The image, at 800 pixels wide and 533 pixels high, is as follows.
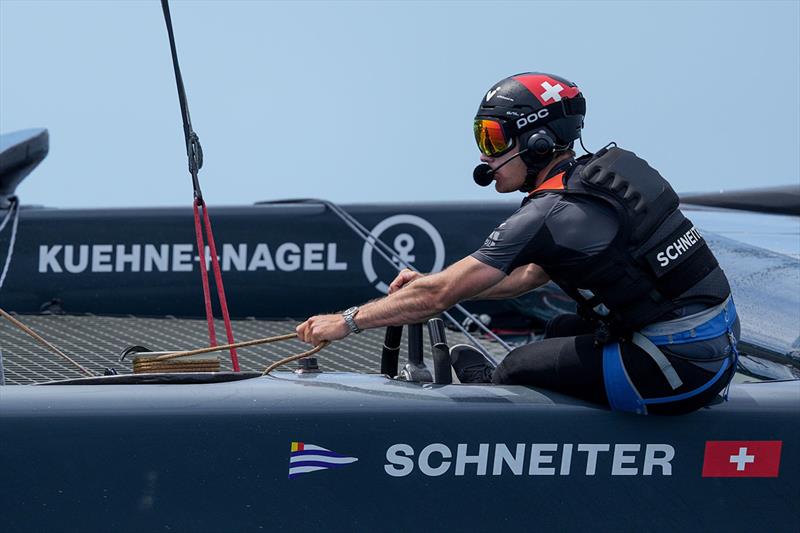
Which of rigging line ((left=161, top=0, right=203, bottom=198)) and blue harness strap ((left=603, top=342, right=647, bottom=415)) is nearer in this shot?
blue harness strap ((left=603, top=342, right=647, bottom=415))

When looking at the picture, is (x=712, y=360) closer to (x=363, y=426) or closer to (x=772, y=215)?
(x=363, y=426)

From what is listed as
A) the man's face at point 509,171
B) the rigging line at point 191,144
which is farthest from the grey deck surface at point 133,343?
the man's face at point 509,171

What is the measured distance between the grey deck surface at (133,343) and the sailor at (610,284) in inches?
56.3

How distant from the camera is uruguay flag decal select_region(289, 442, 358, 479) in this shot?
3201 millimetres

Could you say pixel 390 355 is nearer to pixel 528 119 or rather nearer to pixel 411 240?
pixel 528 119

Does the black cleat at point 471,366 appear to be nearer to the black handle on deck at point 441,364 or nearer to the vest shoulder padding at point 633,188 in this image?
the black handle on deck at point 441,364

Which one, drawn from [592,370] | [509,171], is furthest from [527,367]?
[509,171]

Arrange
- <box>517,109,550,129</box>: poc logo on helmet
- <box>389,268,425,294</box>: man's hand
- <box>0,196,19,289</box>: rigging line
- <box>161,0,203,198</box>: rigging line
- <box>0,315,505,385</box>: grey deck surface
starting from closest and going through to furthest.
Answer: <box>517,109,550,129</box>: poc logo on helmet < <box>389,268,425,294</box>: man's hand < <box>161,0,203,198</box>: rigging line < <box>0,315,505,385</box>: grey deck surface < <box>0,196,19,289</box>: rigging line

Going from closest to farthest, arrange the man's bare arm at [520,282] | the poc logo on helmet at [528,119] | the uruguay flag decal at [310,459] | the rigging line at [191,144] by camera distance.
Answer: the uruguay flag decal at [310,459]
the poc logo on helmet at [528,119]
the man's bare arm at [520,282]
the rigging line at [191,144]

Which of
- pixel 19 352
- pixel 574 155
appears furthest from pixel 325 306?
pixel 574 155

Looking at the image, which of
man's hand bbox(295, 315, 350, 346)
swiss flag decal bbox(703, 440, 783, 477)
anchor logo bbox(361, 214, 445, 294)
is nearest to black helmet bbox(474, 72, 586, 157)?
man's hand bbox(295, 315, 350, 346)

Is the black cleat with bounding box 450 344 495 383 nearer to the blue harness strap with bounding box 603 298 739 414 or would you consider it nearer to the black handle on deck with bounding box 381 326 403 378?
the black handle on deck with bounding box 381 326 403 378

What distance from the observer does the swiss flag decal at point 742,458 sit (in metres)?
3.36

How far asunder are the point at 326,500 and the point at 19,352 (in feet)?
7.03
